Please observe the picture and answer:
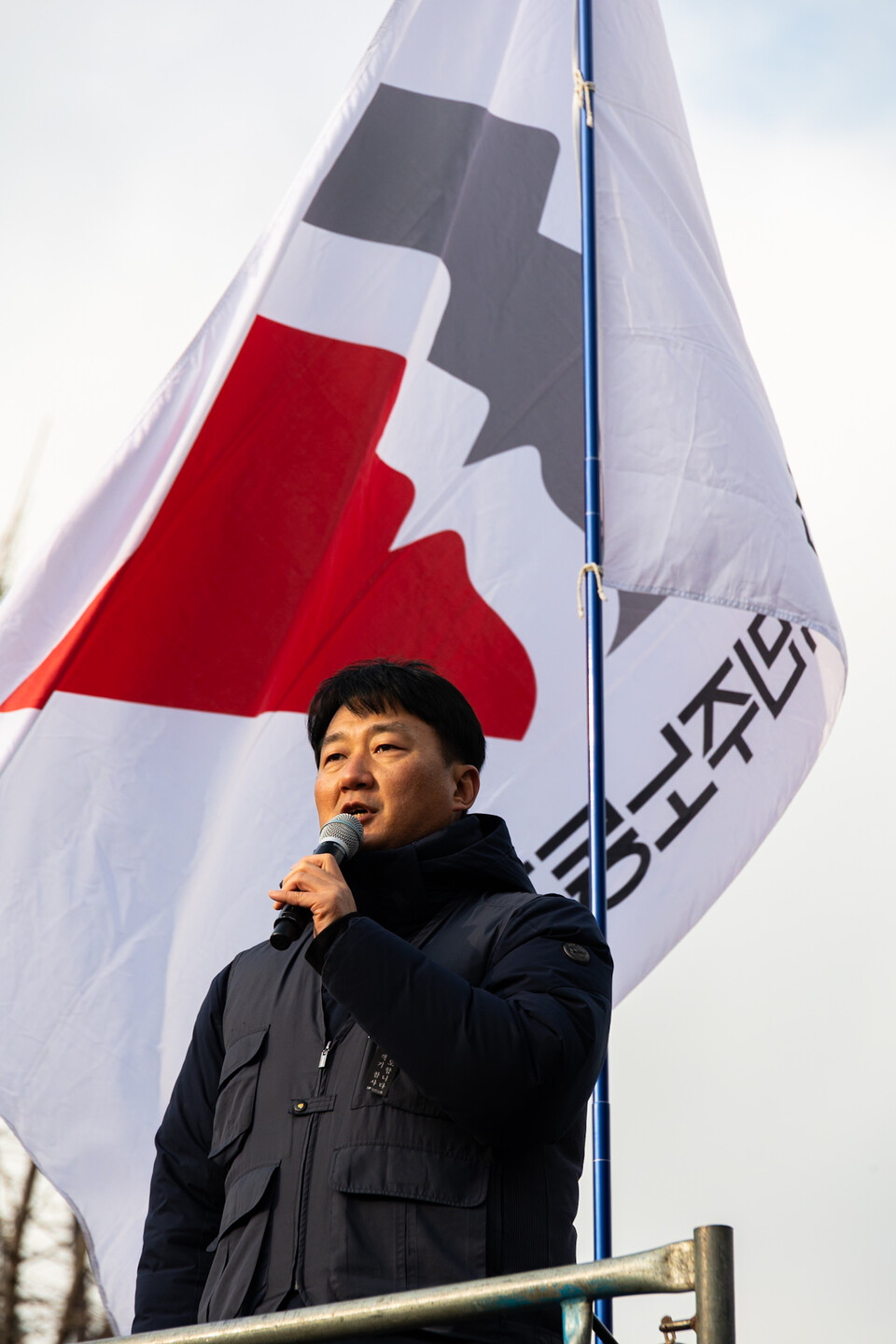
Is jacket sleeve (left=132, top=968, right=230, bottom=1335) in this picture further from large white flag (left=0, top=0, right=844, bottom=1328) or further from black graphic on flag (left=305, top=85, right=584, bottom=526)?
black graphic on flag (left=305, top=85, right=584, bottom=526)

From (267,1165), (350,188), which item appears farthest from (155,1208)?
(350,188)

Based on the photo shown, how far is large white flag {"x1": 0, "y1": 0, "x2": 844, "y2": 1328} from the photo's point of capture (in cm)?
382

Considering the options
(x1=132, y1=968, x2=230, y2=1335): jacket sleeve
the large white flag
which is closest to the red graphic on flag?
the large white flag

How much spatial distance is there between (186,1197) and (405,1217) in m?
0.56

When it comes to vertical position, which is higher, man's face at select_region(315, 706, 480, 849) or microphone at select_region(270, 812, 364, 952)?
man's face at select_region(315, 706, 480, 849)

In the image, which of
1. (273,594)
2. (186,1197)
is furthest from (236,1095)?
(273,594)

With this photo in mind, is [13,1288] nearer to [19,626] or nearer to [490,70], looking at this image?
[19,626]

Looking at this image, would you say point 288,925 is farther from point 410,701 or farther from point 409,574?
point 409,574

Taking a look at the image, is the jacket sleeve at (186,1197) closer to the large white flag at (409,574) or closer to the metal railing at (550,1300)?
the metal railing at (550,1300)

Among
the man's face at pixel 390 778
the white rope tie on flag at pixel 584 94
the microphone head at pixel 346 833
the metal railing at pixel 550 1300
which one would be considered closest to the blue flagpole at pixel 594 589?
the white rope tie on flag at pixel 584 94

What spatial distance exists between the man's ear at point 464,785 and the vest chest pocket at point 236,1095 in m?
0.46

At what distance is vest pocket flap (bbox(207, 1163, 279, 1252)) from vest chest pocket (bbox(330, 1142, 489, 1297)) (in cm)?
11

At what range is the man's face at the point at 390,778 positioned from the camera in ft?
7.52

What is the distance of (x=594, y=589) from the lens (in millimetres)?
3873
